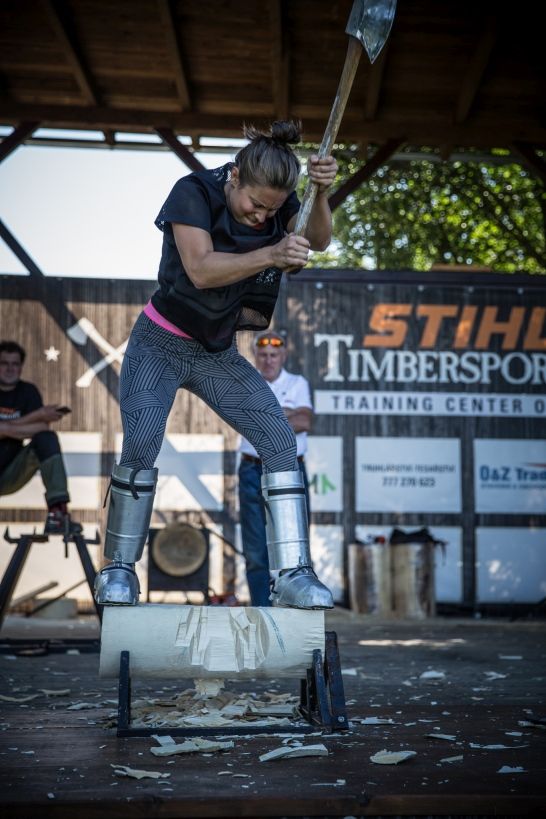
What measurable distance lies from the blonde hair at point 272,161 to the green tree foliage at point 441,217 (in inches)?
609

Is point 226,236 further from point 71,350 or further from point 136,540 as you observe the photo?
point 71,350

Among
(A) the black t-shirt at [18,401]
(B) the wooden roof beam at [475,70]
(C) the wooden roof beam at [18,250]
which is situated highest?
(B) the wooden roof beam at [475,70]

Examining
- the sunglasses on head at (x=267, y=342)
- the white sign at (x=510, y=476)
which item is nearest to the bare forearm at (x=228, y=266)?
the sunglasses on head at (x=267, y=342)

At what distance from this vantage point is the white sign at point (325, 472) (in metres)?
9.08

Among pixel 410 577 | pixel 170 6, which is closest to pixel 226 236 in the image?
pixel 170 6

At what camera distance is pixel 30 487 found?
8891 millimetres

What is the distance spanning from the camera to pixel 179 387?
10.5 feet

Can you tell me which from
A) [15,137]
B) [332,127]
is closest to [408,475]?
[15,137]

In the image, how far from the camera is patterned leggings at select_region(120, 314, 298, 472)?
309 cm

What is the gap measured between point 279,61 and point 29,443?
3.97 metres

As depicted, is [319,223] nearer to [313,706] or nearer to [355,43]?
[355,43]

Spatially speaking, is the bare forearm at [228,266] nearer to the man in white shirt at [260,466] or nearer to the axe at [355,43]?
the axe at [355,43]

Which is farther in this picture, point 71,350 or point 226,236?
point 71,350

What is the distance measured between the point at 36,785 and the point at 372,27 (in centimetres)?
245
